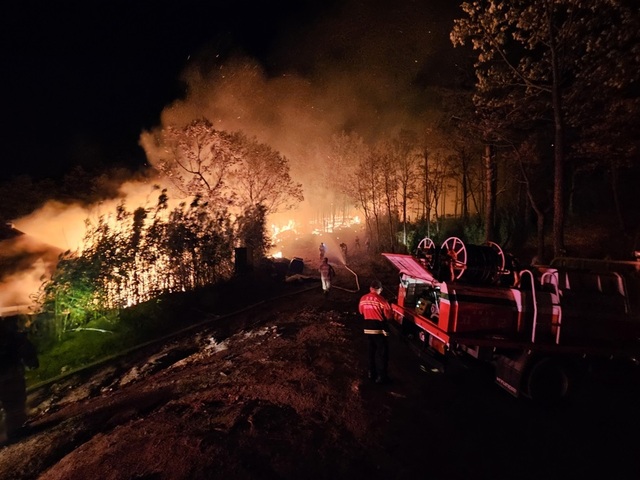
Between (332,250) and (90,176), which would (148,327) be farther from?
(332,250)

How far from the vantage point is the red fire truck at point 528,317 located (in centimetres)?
514

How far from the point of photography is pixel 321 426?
4.52m

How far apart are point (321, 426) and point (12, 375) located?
554cm

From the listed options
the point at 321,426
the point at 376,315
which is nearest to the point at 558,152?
the point at 376,315

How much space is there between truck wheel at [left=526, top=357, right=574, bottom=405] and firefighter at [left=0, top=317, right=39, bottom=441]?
836cm

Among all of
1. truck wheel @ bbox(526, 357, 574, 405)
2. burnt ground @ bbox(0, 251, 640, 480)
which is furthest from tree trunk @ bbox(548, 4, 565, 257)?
truck wheel @ bbox(526, 357, 574, 405)

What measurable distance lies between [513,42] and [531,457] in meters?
15.0

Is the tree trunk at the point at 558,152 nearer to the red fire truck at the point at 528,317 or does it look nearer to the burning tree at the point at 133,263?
the red fire truck at the point at 528,317

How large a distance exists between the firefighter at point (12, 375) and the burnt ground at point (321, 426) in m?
0.32

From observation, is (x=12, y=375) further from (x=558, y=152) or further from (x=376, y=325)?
(x=558, y=152)

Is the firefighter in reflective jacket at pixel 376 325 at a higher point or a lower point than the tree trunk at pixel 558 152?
lower

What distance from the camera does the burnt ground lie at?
12.7 ft

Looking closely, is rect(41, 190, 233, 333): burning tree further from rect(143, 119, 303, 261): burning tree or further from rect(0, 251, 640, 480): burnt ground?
rect(143, 119, 303, 261): burning tree

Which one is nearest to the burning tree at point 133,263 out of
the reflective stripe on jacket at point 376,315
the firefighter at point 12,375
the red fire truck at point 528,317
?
the firefighter at point 12,375
